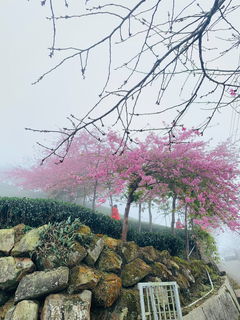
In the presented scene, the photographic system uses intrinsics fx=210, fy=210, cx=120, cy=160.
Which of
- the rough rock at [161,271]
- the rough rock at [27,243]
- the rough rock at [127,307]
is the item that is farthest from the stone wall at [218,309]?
the rough rock at [27,243]

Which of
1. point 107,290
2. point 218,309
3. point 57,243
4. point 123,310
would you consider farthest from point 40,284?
point 218,309

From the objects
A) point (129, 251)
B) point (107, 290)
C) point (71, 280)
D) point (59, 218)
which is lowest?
point (107, 290)

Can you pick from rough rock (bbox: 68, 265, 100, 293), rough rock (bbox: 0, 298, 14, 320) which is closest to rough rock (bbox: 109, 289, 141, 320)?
rough rock (bbox: 68, 265, 100, 293)

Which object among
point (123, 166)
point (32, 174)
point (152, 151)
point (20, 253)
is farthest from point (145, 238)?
point (32, 174)

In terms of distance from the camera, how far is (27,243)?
4059 millimetres

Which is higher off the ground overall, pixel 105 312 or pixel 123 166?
pixel 123 166

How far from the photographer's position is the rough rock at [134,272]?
→ 165 inches

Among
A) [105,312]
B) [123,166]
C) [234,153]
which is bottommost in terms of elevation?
[105,312]

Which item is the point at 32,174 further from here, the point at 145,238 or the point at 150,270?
the point at 150,270

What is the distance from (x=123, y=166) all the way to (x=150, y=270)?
2.91 meters

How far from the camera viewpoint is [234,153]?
41.1 feet

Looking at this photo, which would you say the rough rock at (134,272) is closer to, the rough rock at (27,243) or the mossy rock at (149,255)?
the mossy rock at (149,255)

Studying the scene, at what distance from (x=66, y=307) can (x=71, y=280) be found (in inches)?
18.0

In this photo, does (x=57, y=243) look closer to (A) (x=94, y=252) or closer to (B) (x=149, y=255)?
(A) (x=94, y=252)
